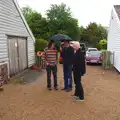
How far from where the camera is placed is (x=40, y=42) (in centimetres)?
1878

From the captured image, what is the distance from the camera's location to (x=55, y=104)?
720cm

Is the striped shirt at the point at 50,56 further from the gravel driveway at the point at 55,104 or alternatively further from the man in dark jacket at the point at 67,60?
the gravel driveway at the point at 55,104

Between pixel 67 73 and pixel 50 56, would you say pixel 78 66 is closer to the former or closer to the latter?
pixel 67 73

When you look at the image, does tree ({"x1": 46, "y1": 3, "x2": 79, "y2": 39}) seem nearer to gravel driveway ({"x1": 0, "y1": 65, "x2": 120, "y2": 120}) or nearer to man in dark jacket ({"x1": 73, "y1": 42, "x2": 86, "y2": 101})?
gravel driveway ({"x1": 0, "y1": 65, "x2": 120, "y2": 120})

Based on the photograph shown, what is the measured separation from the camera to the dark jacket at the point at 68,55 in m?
8.82

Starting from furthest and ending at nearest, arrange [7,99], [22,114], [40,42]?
[40,42] → [7,99] → [22,114]

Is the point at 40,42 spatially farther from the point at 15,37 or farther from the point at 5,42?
the point at 5,42

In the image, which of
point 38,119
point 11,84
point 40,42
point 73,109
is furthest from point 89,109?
point 40,42

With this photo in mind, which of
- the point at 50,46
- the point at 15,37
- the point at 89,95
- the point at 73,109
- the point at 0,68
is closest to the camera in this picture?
the point at 73,109

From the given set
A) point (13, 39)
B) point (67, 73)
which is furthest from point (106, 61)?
point (67, 73)

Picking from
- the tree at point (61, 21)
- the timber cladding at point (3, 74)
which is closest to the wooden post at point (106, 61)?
the timber cladding at point (3, 74)

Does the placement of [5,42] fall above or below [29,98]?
above

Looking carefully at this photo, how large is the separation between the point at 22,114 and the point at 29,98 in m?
1.68

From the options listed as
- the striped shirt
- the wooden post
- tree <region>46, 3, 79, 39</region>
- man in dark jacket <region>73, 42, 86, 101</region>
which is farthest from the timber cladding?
tree <region>46, 3, 79, 39</region>
